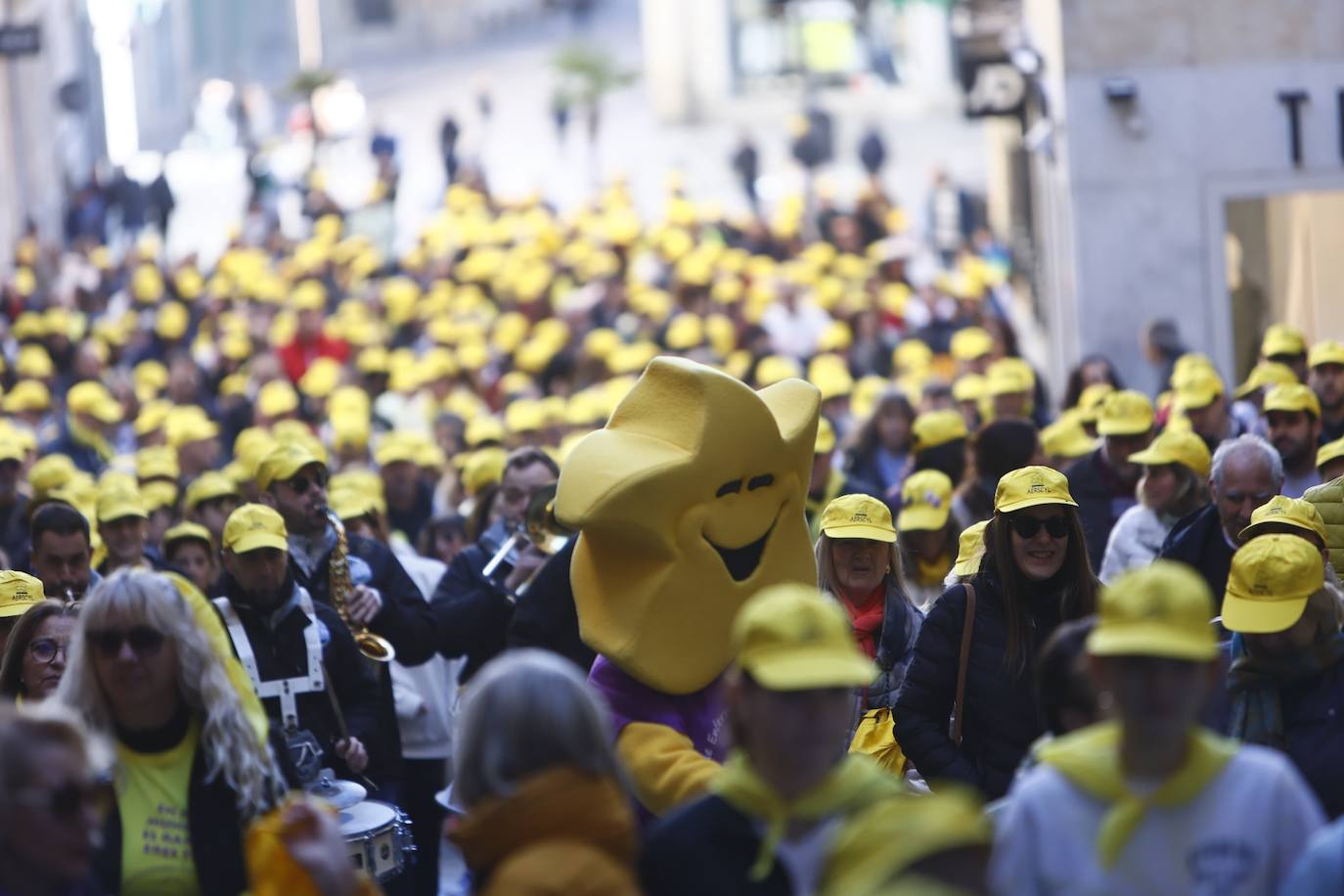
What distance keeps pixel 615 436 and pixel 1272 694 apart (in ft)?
6.16

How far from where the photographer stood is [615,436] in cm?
644

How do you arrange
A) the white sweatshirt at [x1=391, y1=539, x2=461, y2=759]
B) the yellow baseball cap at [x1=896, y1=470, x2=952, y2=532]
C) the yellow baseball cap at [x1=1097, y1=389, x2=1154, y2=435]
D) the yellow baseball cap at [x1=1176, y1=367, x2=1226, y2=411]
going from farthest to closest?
the yellow baseball cap at [x1=1176, y1=367, x2=1226, y2=411], the yellow baseball cap at [x1=1097, y1=389, x2=1154, y2=435], the yellow baseball cap at [x1=896, y1=470, x2=952, y2=532], the white sweatshirt at [x1=391, y1=539, x2=461, y2=759]

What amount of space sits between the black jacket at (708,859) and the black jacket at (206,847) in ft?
3.67

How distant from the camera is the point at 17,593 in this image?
7.69m

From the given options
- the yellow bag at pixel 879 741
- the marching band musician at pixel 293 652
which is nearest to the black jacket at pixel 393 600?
the marching band musician at pixel 293 652

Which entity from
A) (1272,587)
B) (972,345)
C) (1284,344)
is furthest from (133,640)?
(972,345)

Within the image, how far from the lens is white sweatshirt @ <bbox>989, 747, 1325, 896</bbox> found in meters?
4.32

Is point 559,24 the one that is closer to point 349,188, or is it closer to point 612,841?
point 349,188

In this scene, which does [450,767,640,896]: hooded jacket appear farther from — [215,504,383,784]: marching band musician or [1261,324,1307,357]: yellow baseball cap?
[1261,324,1307,357]: yellow baseball cap

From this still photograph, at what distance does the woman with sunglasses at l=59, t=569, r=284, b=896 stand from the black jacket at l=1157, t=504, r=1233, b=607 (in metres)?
4.09

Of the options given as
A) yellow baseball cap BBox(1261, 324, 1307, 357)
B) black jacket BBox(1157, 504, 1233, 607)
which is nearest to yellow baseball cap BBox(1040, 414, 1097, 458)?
yellow baseball cap BBox(1261, 324, 1307, 357)

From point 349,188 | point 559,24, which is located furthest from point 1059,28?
point 559,24

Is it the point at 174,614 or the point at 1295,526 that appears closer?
the point at 174,614

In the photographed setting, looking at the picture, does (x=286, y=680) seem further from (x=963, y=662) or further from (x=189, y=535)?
(x=189, y=535)
